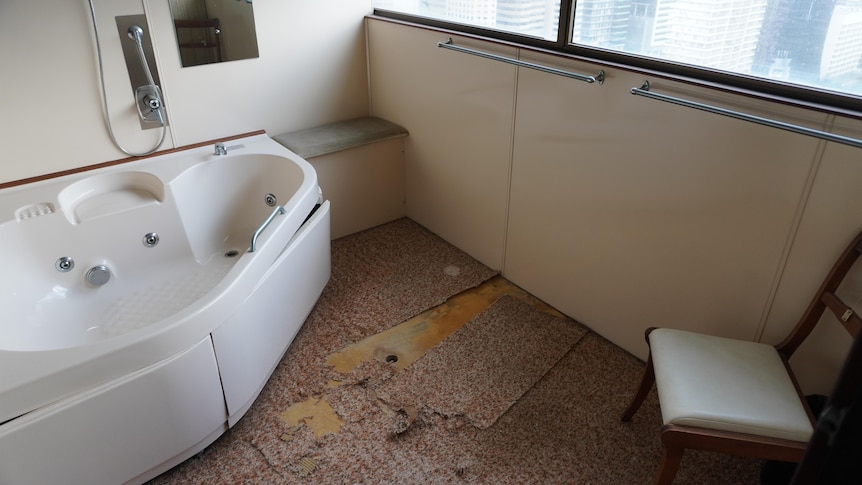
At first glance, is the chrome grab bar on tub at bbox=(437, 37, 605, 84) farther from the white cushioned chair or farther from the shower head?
the shower head

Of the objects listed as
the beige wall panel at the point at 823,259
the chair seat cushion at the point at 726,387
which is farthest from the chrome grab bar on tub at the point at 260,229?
the beige wall panel at the point at 823,259

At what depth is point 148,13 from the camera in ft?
7.63

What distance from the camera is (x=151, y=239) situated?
91.8 inches

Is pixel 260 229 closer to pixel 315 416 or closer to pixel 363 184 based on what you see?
pixel 315 416

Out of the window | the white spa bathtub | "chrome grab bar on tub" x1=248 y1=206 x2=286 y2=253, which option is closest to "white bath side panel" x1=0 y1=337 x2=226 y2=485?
the white spa bathtub

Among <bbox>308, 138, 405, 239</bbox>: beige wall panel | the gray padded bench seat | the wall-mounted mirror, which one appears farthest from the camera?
<bbox>308, 138, 405, 239</bbox>: beige wall panel

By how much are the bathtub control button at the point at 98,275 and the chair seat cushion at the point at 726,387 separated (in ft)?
6.58

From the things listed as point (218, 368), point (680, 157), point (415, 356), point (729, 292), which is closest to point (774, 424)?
point (729, 292)

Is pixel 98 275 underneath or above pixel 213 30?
underneath

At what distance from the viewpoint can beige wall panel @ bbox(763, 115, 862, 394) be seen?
57.2 inches

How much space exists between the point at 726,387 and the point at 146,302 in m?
2.03

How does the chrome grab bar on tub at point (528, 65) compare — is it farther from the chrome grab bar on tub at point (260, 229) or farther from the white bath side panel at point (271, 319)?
the chrome grab bar on tub at point (260, 229)

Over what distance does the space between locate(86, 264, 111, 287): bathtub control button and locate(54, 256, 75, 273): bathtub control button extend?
0.07 meters

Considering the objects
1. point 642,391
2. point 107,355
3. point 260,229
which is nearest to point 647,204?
point 642,391
